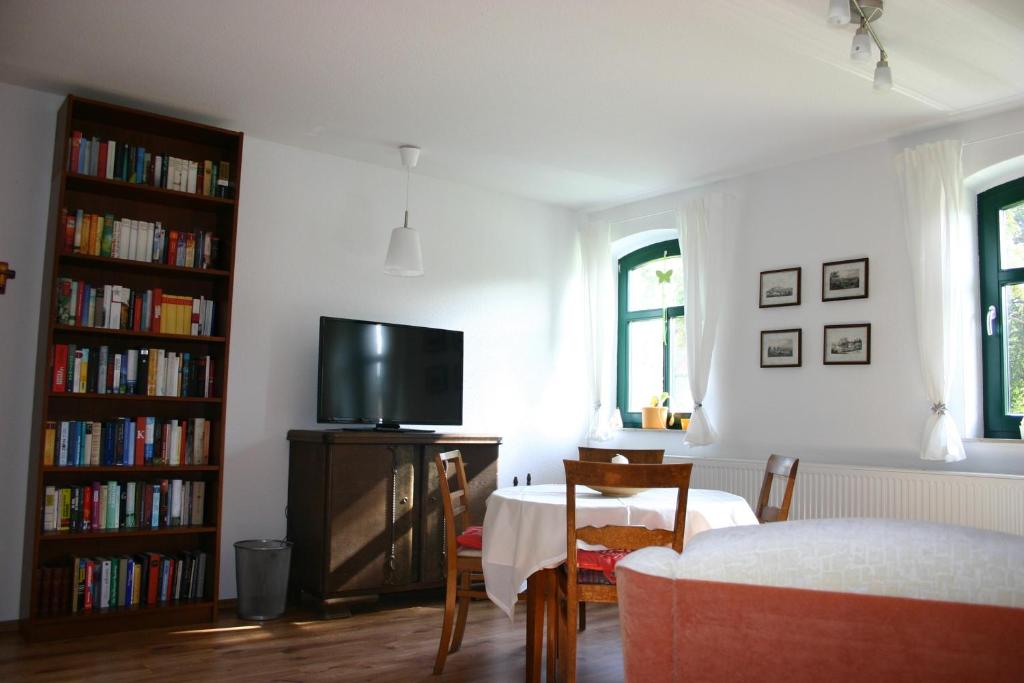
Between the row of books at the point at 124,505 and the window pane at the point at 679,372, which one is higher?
the window pane at the point at 679,372

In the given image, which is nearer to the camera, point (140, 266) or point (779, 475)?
point (779, 475)

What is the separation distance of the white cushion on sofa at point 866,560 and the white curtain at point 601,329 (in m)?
5.35

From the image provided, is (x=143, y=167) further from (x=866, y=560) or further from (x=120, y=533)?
(x=866, y=560)

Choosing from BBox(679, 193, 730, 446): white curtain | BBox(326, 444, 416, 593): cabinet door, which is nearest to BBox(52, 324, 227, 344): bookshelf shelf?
BBox(326, 444, 416, 593): cabinet door

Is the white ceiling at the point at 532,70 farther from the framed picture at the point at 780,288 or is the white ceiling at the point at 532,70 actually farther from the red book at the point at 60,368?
the red book at the point at 60,368

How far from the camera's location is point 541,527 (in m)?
3.13

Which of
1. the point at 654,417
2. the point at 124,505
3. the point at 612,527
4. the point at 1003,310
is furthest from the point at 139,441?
the point at 1003,310

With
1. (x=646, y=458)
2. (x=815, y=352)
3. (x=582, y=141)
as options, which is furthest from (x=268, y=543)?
(x=815, y=352)

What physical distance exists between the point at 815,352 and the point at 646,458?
2.18 m

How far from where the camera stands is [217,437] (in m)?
4.69

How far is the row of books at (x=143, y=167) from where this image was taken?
440 cm

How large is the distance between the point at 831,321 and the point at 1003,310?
0.92m

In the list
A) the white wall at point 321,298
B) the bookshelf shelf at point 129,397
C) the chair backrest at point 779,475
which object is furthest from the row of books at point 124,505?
the chair backrest at point 779,475

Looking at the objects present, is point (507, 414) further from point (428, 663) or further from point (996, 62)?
point (996, 62)
